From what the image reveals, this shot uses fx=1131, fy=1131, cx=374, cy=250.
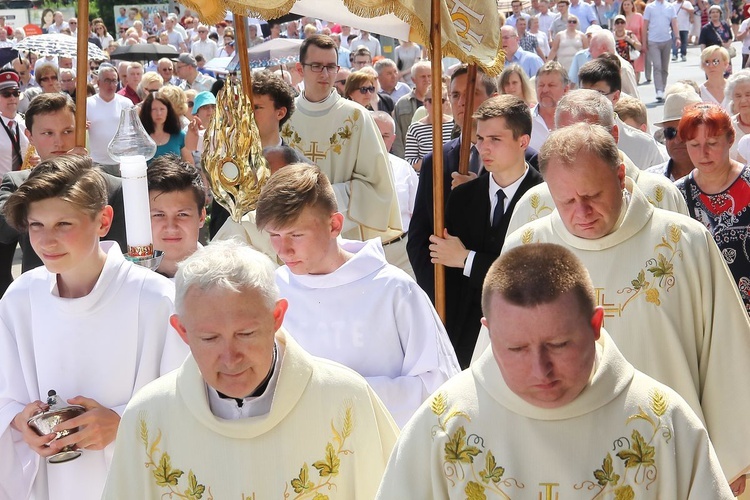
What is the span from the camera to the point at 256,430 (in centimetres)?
294

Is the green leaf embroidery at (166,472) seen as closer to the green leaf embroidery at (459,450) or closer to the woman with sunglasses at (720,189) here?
the green leaf embroidery at (459,450)

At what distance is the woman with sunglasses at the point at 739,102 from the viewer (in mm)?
7781

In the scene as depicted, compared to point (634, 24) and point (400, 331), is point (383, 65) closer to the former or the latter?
point (634, 24)

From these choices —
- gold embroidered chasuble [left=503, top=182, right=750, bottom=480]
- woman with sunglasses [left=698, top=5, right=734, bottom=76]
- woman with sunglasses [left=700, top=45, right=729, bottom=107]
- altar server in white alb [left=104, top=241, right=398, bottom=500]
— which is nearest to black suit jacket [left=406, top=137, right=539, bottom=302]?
gold embroidered chasuble [left=503, top=182, right=750, bottom=480]

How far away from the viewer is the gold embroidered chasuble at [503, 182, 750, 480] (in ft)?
12.7

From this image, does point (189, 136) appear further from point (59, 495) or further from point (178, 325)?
point (178, 325)

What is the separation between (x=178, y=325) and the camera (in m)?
2.90

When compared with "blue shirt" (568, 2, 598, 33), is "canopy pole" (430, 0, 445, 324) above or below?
below

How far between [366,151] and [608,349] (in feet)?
14.4

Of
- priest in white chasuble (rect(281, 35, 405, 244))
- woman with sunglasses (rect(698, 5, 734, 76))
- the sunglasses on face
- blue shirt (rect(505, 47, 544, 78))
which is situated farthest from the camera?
woman with sunglasses (rect(698, 5, 734, 76))

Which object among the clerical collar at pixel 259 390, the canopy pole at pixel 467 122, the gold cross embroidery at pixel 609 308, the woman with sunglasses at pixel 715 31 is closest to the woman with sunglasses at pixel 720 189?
the canopy pole at pixel 467 122

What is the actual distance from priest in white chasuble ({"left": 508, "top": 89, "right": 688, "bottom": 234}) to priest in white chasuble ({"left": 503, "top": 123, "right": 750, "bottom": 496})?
53cm

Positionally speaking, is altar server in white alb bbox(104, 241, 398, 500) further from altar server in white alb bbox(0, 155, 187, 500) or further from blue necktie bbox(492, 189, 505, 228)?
blue necktie bbox(492, 189, 505, 228)

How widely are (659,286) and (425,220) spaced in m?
1.92
